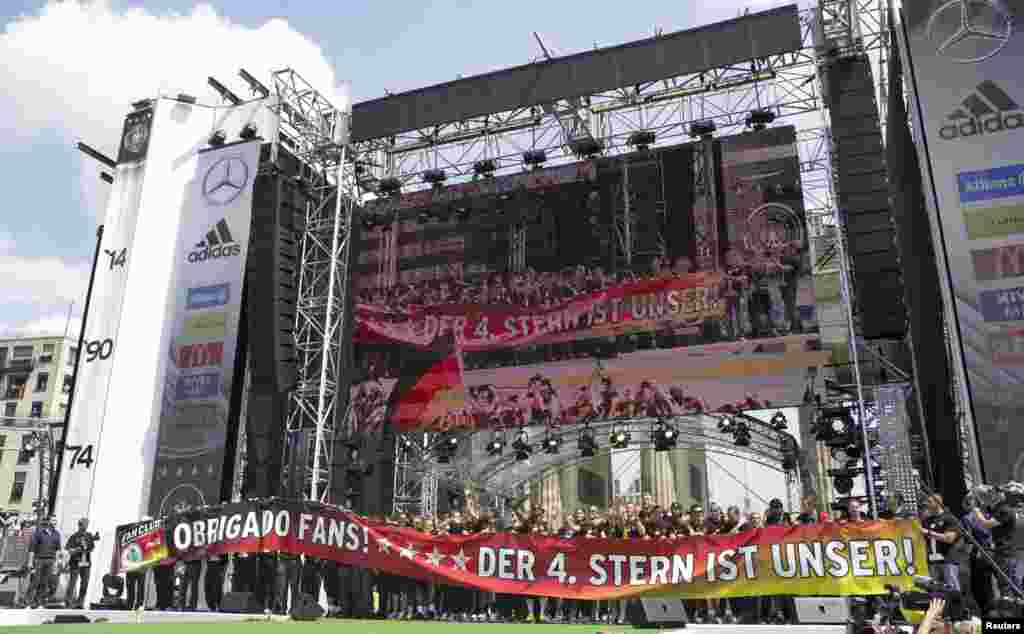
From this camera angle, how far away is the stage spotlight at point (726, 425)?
17.6 metres

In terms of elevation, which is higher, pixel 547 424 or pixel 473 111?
pixel 473 111

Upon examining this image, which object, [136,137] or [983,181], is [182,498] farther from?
[983,181]

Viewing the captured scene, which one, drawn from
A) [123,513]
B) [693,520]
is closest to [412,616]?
[693,520]

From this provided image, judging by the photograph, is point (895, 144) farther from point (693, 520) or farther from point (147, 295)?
point (147, 295)

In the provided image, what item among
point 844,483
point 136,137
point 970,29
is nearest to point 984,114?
point 970,29

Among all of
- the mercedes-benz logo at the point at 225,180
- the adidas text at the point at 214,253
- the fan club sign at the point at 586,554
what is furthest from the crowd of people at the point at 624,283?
the fan club sign at the point at 586,554

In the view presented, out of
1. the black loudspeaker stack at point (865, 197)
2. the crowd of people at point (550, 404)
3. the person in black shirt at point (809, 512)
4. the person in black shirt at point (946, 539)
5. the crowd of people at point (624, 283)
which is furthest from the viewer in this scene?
the crowd of people at point (550, 404)

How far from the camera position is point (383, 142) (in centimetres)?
2133

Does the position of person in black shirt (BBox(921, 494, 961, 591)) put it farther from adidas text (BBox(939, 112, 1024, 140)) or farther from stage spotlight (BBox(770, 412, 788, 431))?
stage spotlight (BBox(770, 412, 788, 431))

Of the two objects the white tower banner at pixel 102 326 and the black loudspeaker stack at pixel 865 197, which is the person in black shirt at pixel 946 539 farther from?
the white tower banner at pixel 102 326

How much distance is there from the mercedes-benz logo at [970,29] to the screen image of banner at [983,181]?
0.6 inches

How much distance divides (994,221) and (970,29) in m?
3.51

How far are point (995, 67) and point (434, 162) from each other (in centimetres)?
1218

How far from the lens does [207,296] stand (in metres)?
20.9
